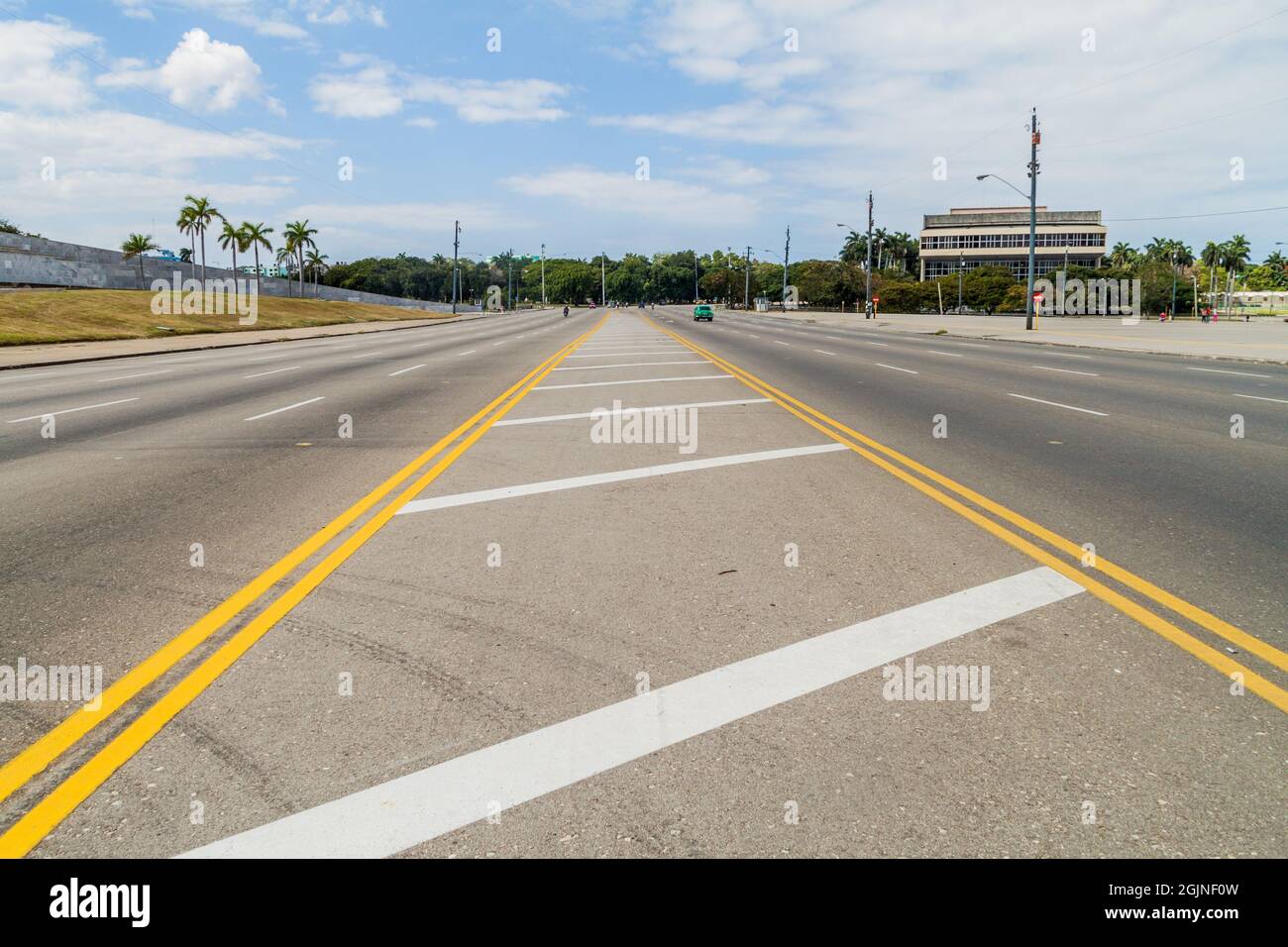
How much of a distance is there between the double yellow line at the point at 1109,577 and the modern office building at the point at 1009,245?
15117cm

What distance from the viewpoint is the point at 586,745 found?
3312 millimetres

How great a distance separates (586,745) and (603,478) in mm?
5204

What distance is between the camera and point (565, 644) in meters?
4.28

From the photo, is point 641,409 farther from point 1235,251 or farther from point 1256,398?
point 1235,251

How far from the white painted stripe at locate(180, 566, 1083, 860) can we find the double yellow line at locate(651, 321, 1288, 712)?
67 cm

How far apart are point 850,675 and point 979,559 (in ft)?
7.17

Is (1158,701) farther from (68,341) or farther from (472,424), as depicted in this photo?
(68,341)

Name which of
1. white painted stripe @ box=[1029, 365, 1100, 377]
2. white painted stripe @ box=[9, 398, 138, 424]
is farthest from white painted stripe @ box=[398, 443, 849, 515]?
white painted stripe @ box=[1029, 365, 1100, 377]

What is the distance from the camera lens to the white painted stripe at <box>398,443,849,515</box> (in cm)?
738

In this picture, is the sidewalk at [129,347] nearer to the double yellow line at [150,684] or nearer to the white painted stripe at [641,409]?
the white painted stripe at [641,409]

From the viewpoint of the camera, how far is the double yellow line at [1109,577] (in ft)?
13.2

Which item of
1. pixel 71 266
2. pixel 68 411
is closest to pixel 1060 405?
pixel 68 411

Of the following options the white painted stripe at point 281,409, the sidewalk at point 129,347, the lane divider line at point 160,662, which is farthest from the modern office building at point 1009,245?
the lane divider line at point 160,662

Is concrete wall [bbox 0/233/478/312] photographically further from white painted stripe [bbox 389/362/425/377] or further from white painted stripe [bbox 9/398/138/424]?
white painted stripe [bbox 9/398/138/424]
